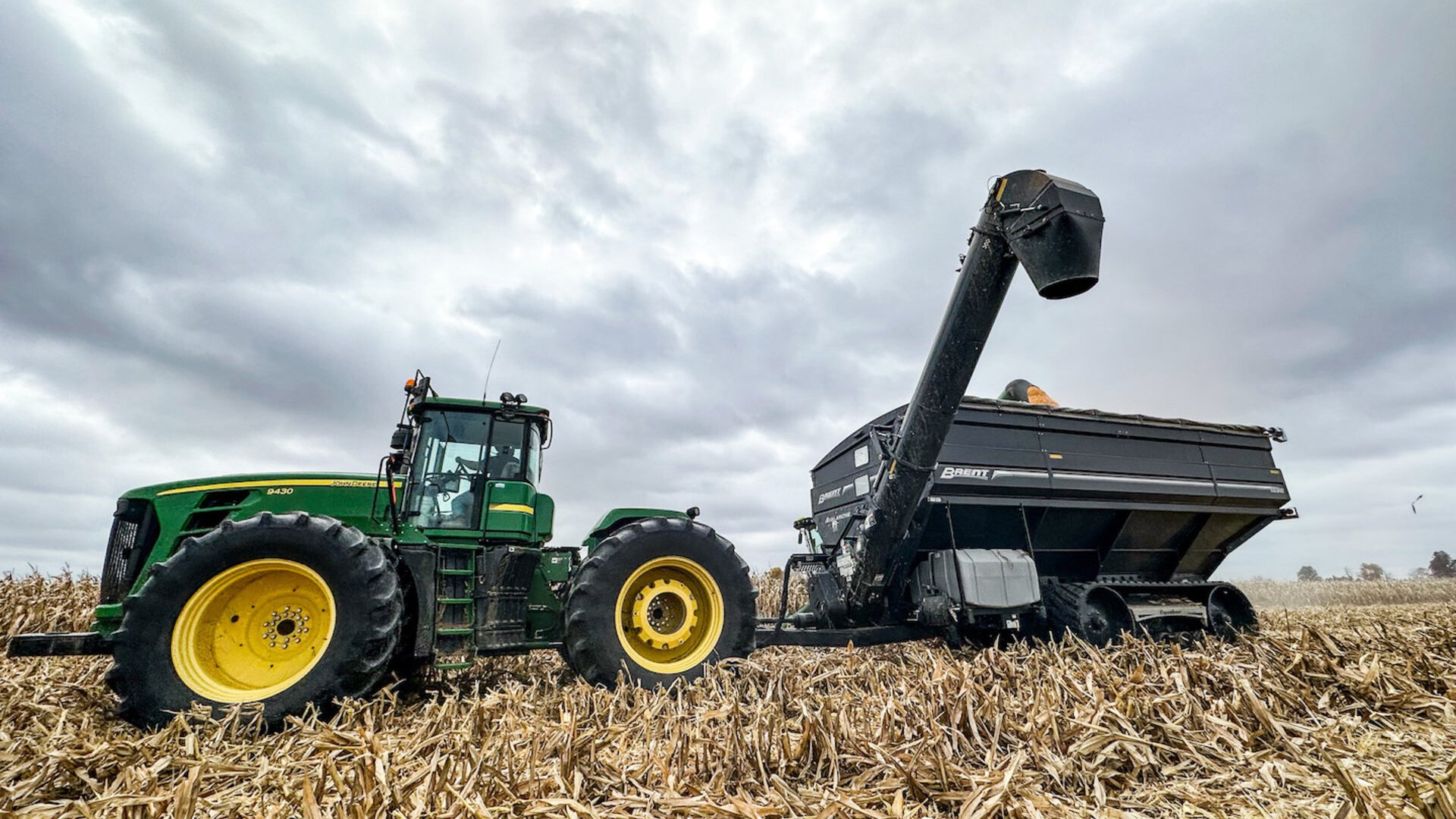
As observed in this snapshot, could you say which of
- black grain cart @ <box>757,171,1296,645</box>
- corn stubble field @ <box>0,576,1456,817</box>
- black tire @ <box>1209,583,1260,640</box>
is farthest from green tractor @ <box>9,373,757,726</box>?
black tire @ <box>1209,583,1260,640</box>

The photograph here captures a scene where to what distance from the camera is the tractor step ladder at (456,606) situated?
4.63 metres

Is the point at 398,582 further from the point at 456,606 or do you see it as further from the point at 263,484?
the point at 263,484

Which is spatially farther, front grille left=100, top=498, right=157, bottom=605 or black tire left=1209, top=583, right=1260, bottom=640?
black tire left=1209, top=583, right=1260, bottom=640

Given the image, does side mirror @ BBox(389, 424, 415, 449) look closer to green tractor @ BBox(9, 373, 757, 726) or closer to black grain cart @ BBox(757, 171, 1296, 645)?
green tractor @ BBox(9, 373, 757, 726)

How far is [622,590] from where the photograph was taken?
16.3 ft

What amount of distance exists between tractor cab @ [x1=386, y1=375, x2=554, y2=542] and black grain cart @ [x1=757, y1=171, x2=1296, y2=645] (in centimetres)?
259

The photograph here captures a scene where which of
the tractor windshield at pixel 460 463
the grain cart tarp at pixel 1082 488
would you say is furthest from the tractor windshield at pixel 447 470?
the grain cart tarp at pixel 1082 488

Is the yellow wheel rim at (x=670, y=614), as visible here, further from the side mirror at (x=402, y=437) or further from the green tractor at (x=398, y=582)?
the side mirror at (x=402, y=437)

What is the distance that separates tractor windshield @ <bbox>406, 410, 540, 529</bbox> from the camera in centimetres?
523

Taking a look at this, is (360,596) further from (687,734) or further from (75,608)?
(75,608)

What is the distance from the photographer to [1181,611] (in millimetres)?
7285

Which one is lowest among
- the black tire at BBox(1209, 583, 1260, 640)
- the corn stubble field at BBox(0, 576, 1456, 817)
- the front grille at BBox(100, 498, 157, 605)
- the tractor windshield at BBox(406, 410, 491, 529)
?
the corn stubble field at BBox(0, 576, 1456, 817)

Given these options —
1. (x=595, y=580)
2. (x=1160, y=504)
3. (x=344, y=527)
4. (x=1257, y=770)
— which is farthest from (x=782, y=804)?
(x=1160, y=504)

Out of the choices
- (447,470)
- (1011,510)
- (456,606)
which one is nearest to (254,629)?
(456,606)
